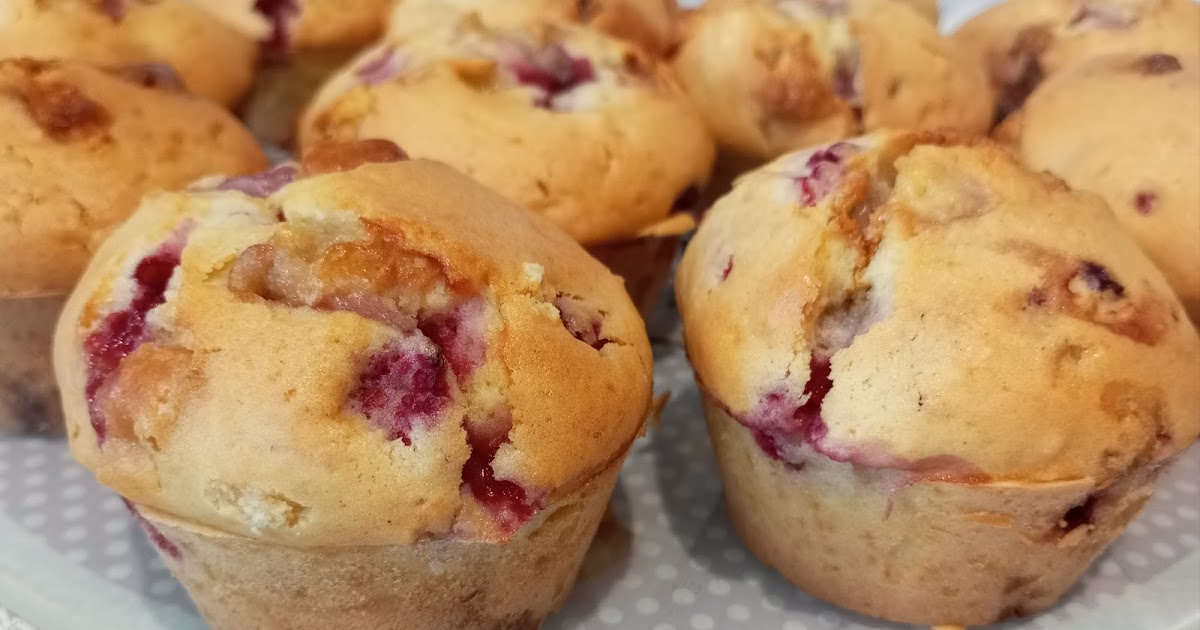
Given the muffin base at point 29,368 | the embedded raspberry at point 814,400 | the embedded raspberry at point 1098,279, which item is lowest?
the muffin base at point 29,368

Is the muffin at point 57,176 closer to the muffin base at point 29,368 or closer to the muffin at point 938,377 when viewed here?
the muffin base at point 29,368

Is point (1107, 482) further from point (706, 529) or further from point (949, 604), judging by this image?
point (706, 529)

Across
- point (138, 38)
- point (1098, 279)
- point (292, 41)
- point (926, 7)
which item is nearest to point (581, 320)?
point (1098, 279)

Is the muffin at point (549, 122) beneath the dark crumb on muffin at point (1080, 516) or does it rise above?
above

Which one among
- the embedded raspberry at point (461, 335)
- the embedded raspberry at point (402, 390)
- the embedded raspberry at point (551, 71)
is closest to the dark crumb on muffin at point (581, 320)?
the embedded raspberry at point (461, 335)

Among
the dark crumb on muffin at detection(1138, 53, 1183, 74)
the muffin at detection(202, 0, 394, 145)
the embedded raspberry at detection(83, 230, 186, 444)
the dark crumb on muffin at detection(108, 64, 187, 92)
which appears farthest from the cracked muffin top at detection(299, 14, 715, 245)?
the dark crumb on muffin at detection(1138, 53, 1183, 74)

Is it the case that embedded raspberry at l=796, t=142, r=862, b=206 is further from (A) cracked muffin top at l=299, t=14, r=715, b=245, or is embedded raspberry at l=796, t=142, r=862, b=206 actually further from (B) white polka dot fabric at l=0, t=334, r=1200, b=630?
(B) white polka dot fabric at l=0, t=334, r=1200, b=630
